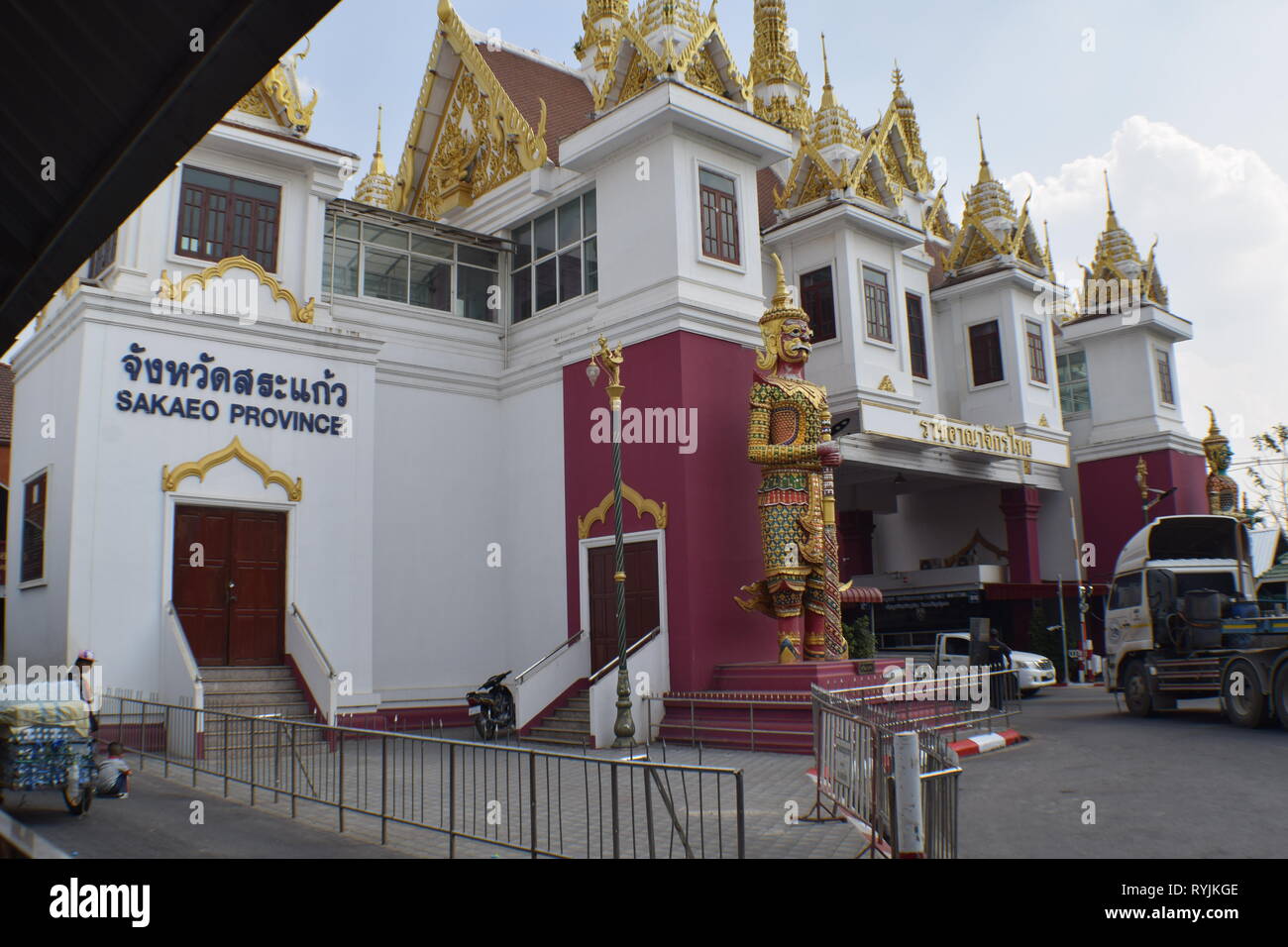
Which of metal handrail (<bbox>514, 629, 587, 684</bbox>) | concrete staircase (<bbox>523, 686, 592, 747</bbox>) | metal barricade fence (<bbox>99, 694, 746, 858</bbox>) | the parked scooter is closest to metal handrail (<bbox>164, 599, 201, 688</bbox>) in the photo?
metal barricade fence (<bbox>99, 694, 746, 858</bbox>)

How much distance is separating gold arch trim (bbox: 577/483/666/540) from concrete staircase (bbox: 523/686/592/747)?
3.04 meters

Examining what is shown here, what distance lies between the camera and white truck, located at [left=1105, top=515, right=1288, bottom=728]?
15.5 m

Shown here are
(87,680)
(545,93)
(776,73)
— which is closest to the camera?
(87,680)

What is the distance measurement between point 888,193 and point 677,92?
736cm

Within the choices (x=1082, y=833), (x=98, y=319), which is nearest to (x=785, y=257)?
(x=98, y=319)

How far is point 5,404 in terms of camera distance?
3222cm

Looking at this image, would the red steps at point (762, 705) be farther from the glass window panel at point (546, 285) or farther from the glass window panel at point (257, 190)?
the glass window panel at point (257, 190)

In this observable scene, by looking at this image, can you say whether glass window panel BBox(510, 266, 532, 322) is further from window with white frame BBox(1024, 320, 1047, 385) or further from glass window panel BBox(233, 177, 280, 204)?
window with white frame BBox(1024, 320, 1047, 385)

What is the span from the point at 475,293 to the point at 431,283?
99cm

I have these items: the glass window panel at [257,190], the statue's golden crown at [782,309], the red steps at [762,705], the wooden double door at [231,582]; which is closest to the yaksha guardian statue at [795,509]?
the statue's golden crown at [782,309]

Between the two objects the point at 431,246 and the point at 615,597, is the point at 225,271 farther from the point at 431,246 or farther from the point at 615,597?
the point at 615,597

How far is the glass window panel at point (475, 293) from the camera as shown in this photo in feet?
72.5

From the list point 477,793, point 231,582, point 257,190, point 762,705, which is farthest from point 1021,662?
point 257,190
